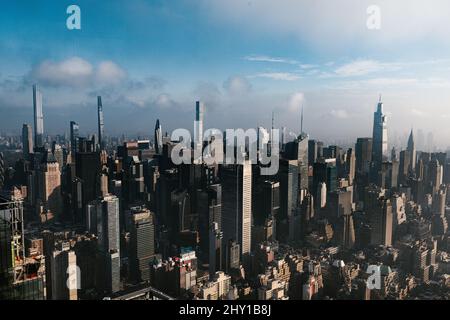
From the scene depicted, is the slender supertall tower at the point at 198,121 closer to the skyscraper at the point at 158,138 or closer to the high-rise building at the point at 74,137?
the skyscraper at the point at 158,138

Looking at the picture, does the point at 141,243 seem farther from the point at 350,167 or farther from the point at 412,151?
the point at 412,151

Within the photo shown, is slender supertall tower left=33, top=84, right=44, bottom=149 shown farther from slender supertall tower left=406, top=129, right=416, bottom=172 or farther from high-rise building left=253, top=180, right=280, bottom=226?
slender supertall tower left=406, top=129, right=416, bottom=172

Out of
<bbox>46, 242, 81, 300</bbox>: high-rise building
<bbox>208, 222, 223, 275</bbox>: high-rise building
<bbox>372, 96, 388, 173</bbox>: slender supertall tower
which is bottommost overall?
<bbox>208, 222, 223, 275</bbox>: high-rise building

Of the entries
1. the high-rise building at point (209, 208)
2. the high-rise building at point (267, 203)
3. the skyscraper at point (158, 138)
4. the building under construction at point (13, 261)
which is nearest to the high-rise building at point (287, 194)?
the high-rise building at point (267, 203)

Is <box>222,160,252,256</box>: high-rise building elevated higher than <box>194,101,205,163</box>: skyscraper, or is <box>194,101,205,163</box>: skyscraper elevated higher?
<box>194,101,205,163</box>: skyscraper

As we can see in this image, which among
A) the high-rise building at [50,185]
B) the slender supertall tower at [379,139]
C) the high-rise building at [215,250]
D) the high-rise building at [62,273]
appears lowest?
the high-rise building at [215,250]

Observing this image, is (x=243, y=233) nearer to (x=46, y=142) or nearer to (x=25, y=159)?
(x=46, y=142)

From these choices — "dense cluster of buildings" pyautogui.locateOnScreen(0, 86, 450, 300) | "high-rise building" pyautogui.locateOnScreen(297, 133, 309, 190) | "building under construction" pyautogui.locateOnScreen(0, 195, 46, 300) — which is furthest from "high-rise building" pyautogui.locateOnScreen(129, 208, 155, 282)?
"high-rise building" pyautogui.locateOnScreen(297, 133, 309, 190)
